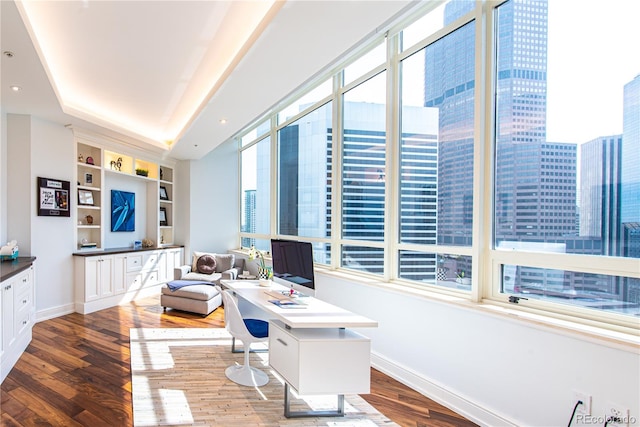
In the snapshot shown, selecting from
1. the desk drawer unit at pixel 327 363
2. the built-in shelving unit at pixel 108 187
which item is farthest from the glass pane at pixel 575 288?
the built-in shelving unit at pixel 108 187

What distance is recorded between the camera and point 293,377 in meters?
2.27

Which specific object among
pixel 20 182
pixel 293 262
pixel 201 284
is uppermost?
pixel 20 182

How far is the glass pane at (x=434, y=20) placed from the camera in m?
2.76

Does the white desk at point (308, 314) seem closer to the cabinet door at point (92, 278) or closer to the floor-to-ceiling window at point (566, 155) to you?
the floor-to-ceiling window at point (566, 155)

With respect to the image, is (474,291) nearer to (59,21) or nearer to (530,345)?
(530,345)

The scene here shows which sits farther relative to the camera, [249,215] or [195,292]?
[249,215]

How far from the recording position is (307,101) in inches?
199

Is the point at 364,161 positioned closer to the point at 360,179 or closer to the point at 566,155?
the point at 360,179

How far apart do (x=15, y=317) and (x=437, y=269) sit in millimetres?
3988

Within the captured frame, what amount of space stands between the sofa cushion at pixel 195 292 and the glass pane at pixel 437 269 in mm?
3068

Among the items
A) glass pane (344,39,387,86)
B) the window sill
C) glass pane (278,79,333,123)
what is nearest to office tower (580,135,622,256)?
the window sill

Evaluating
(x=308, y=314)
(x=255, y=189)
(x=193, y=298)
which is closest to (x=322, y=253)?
(x=193, y=298)

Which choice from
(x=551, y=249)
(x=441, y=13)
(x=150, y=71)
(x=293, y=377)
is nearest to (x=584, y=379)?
(x=551, y=249)

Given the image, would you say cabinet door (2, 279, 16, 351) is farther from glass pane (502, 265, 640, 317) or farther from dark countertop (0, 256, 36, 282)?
glass pane (502, 265, 640, 317)
